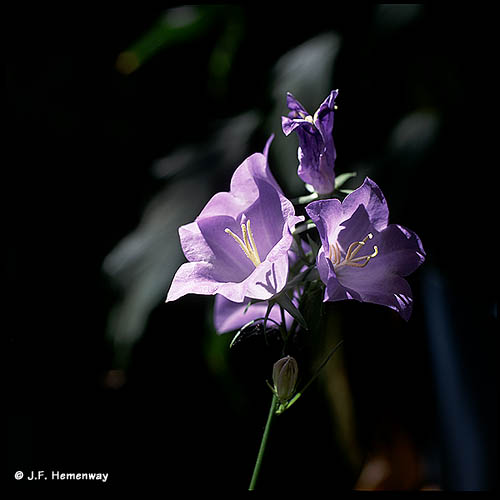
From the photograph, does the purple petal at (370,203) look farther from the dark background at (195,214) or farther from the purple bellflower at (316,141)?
the dark background at (195,214)

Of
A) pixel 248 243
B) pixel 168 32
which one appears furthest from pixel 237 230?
pixel 168 32

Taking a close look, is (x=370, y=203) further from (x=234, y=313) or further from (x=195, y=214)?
(x=195, y=214)

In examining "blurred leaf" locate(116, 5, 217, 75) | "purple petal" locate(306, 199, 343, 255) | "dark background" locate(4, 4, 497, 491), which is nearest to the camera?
"purple petal" locate(306, 199, 343, 255)

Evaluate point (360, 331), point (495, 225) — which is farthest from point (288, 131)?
point (495, 225)

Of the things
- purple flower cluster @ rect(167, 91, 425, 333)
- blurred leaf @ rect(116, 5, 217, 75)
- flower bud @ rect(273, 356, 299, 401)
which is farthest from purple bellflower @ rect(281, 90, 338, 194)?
blurred leaf @ rect(116, 5, 217, 75)

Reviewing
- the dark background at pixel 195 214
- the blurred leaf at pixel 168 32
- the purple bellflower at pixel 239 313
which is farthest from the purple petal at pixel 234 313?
the blurred leaf at pixel 168 32

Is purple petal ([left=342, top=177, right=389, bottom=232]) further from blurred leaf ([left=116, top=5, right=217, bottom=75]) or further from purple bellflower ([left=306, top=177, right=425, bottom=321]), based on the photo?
blurred leaf ([left=116, top=5, right=217, bottom=75])

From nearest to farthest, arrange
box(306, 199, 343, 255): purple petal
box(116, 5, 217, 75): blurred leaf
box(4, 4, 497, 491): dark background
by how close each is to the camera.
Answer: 1. box(306, 199, 343, 255): purple petal
2. box(4, 4, 497, 491): dark background
3. box(116, 5, 217, 75): blurred leaf

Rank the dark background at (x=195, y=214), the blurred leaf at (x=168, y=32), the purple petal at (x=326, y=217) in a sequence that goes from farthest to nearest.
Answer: the blurred leaf at (x=168, y=32) < the dark background at (x=195, y=214) < the purple petal at (x=326, y=217)
